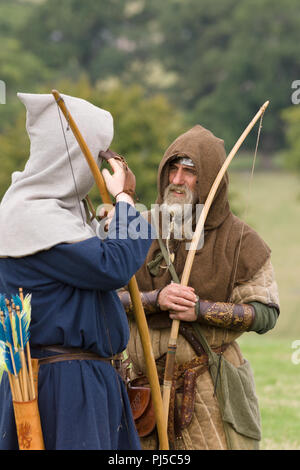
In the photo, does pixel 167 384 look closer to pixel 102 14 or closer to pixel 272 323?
pixel 272 323

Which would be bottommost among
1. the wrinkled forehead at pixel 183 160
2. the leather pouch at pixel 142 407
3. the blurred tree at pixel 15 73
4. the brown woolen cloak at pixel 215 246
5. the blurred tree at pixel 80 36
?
the leather pouch at pixel 142 407

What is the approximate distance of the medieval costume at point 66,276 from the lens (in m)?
→ 2.95

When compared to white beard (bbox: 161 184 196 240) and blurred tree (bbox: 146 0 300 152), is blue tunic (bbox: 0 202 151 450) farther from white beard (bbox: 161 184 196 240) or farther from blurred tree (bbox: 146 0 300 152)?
blurred tree (bbox: 146 0 300 152)

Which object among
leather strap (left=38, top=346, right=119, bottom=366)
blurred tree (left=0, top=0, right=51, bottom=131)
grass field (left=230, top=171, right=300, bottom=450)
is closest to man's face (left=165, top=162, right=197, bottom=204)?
grass field (left=230, top=171, right=300, bottom=450)

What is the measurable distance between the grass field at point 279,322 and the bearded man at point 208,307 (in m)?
0.33

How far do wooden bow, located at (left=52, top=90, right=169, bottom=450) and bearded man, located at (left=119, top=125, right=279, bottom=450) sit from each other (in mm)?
326

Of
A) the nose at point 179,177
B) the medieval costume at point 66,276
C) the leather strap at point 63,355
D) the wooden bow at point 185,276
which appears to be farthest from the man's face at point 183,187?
the leather strap at point 63,355

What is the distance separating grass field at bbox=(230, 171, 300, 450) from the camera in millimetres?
7551

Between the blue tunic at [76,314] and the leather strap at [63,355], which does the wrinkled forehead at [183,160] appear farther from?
the leather strap at [63,355]

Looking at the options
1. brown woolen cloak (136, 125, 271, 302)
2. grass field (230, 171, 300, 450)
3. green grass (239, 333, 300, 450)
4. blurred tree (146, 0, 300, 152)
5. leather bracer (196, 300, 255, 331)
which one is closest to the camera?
leather bracer (196, 300, 255, 331)

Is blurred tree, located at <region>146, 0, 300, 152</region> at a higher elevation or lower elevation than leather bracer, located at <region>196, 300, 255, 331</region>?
higher

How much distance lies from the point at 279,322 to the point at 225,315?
83.5ft

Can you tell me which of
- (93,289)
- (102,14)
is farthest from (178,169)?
(102,14)

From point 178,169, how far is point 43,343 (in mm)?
1369
